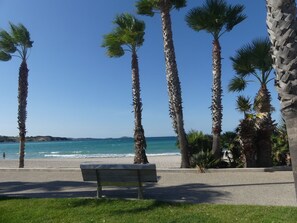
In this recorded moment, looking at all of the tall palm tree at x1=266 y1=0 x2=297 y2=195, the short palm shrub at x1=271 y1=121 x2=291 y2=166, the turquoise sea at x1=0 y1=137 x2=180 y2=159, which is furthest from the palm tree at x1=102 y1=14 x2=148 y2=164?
the turquoise sea at x1=0 y1=137 x2=180 y2=159

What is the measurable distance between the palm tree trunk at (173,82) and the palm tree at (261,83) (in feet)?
8.87

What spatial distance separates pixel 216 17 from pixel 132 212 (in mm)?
9775

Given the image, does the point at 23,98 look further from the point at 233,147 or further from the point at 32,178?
the point at 233,147

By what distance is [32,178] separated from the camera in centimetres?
1275

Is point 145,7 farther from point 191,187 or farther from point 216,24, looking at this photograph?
point 191,187

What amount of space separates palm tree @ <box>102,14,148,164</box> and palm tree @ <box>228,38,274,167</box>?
4264 mm

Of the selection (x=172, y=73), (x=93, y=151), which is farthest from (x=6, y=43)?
(x=93, y=151)

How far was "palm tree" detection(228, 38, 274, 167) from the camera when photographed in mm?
13203

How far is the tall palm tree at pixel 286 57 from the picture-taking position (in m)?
3.54

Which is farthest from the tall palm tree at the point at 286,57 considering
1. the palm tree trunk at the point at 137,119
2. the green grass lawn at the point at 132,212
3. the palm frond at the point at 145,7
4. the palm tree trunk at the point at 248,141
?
the palm tree trunk at the point at 137,119

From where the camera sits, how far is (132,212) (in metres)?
7.01

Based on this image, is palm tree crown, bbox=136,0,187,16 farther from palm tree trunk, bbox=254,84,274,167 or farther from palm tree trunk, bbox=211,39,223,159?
palm tree trunk, bbox=254,84,274,167

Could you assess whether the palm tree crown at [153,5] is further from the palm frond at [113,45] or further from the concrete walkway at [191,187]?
the concrete walkway at [191,187]

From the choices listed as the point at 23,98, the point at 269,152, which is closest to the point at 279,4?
the point at 269,152
